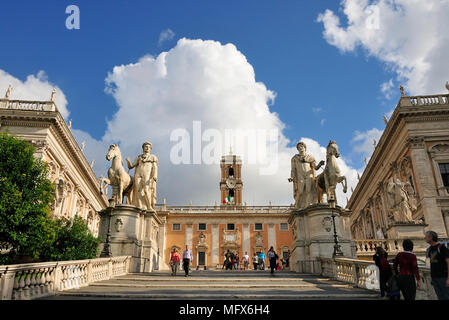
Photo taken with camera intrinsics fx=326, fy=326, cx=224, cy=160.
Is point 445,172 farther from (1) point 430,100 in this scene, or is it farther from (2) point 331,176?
(2) point 331,176

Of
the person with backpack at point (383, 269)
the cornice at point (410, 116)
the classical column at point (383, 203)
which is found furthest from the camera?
the classical column at point (383, 203)

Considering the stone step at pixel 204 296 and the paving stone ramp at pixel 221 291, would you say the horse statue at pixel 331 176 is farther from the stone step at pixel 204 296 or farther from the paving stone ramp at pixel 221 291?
the stone step at pixel 204 296

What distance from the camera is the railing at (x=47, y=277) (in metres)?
6.81

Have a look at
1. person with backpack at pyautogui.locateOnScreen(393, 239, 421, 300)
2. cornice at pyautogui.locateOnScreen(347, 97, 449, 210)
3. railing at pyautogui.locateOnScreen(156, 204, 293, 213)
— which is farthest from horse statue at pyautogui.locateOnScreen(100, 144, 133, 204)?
railing at pyautogui.locateOnScreen(156, 204, 293, 213)

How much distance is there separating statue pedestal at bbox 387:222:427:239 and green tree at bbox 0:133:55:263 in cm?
1887

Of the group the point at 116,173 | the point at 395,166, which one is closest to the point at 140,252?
the point at 116,173

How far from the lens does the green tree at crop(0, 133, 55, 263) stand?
16922 mm

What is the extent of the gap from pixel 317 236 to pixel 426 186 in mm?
15564

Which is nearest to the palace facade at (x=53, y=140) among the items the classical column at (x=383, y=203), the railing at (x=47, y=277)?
the railing at (x=47, y=277)

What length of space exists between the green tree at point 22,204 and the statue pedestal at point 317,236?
1334 cm

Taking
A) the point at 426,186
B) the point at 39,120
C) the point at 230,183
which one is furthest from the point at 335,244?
the point at 230,183
